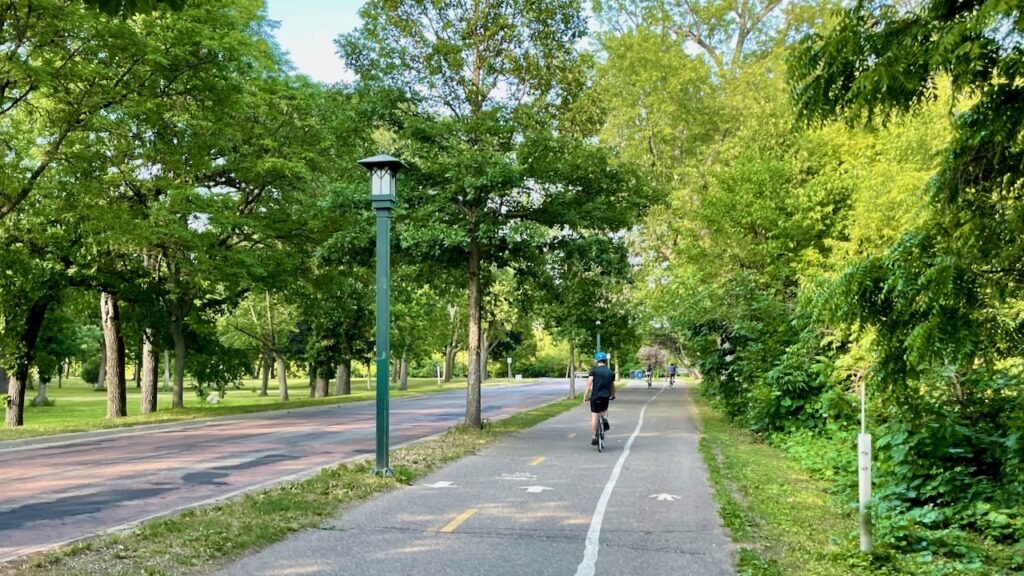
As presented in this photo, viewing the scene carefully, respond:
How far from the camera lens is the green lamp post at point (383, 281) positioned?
10367mm

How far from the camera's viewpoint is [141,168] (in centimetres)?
2252

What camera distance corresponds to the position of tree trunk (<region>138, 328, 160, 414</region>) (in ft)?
82.2

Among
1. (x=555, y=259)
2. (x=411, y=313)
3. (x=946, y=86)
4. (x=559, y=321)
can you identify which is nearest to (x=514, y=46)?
(x=555, y=259)

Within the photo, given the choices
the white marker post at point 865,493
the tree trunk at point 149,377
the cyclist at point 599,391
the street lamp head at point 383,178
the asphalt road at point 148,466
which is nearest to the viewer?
the white marker post at point 865,493

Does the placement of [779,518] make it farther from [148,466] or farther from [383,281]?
[148,466]

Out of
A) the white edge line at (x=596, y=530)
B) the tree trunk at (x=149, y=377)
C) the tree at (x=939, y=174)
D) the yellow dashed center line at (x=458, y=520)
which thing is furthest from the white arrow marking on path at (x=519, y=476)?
the tree trunk at (x=149, y=377)

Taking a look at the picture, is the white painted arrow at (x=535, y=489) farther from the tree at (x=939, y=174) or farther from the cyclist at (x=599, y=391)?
the tree at (x=939, y=174)

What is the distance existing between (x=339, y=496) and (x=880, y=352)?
5.88 metres

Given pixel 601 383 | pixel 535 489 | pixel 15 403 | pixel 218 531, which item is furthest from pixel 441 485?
pixel 15 403

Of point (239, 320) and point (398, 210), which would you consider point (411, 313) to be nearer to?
point (239, 320)

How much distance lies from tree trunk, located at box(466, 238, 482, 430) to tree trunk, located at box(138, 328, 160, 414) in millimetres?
13146

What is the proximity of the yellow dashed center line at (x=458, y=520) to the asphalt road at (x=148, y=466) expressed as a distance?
301cm

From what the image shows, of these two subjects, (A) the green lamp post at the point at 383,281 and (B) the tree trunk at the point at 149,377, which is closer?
(A) the green lamp post at the point at 383,281

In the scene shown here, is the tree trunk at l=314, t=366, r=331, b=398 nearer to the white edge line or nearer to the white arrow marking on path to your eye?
the white edge line
